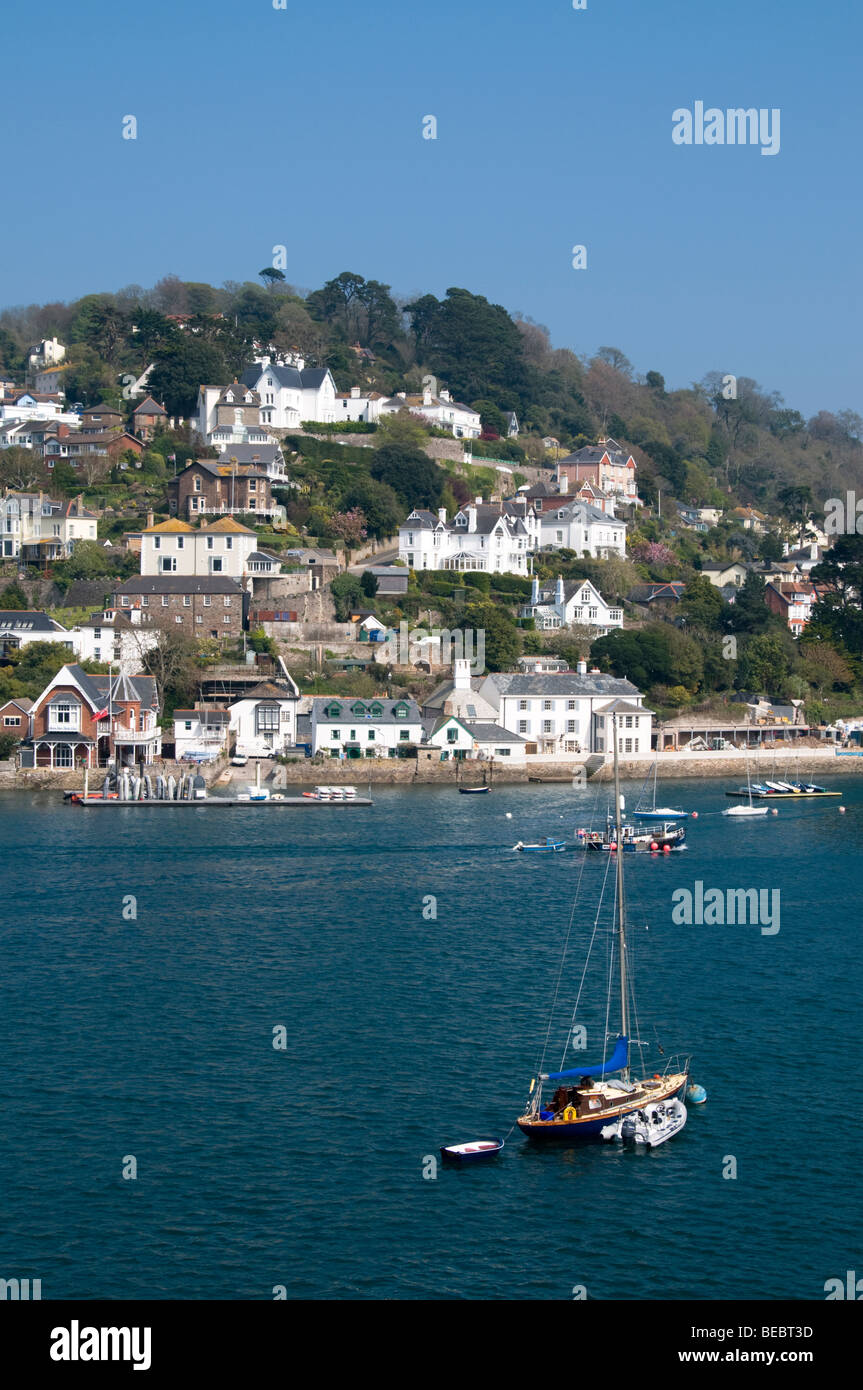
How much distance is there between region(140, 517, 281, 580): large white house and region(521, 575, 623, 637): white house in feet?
40.4

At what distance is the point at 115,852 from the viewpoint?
124ft

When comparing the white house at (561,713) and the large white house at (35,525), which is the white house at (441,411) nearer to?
the large white house at (35,525)

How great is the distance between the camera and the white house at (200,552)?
6109 centimetres

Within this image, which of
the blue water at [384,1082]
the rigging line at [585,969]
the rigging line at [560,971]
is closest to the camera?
the blue water at [384,1082]

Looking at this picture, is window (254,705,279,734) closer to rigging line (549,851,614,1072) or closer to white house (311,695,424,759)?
white house (311,695,424,759)

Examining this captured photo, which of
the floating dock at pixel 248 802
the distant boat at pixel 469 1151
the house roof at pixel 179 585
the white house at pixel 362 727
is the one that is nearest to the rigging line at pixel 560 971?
the distant boat at pixel 469 1151

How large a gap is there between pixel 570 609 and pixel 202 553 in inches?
651

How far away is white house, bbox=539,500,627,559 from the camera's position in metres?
74.8

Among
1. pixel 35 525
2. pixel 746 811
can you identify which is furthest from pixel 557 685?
pixel 35 525

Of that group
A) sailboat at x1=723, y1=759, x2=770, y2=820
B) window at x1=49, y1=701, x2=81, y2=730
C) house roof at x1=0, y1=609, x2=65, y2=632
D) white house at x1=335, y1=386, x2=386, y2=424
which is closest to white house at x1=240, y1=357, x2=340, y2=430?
white house at x1=335, y1=386, x2=386, y2=424

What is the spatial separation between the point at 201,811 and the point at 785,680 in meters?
29.2

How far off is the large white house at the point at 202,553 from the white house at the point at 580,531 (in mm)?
18879

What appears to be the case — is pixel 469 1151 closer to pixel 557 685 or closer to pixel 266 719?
pixel 266 719

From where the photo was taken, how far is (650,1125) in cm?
1875
